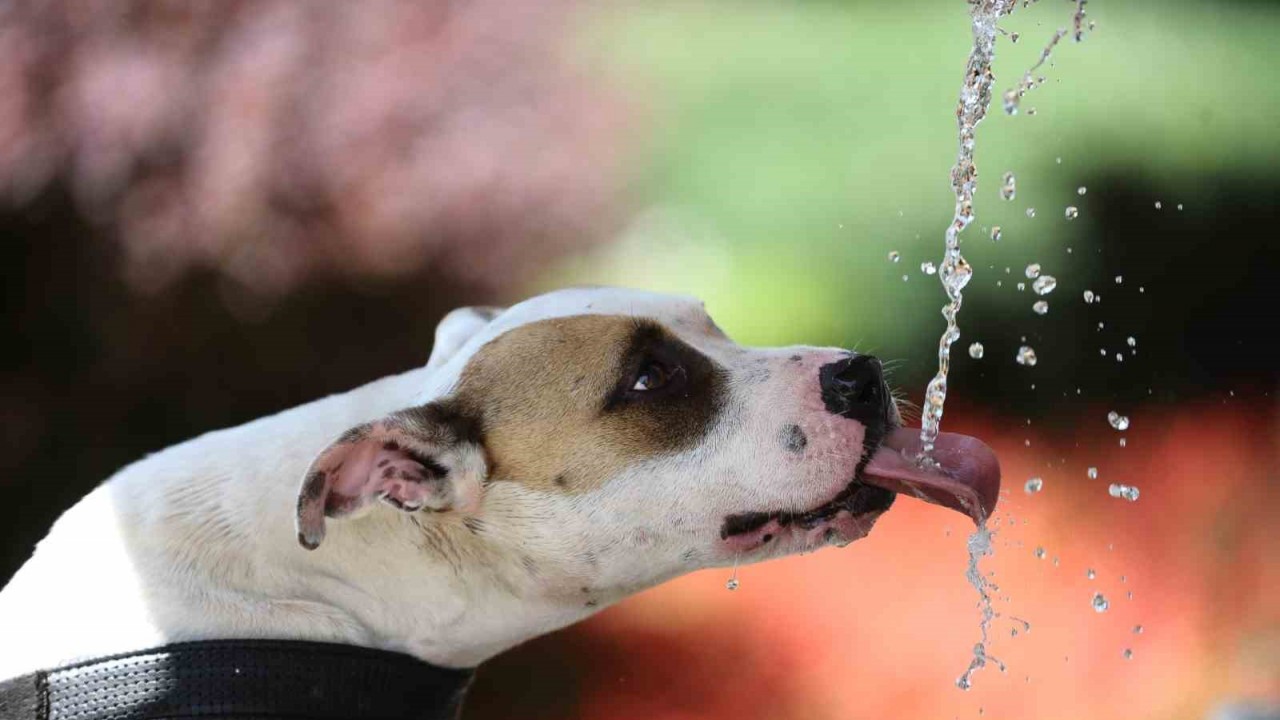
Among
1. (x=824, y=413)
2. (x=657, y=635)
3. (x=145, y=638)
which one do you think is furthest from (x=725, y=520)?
(x=657, y=635)

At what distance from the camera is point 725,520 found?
2.25 meters

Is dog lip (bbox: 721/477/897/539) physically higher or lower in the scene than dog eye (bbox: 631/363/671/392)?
lower

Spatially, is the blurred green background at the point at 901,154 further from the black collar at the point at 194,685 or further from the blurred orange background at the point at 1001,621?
the black collar at the point at 194,685

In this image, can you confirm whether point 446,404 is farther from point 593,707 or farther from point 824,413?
point 593,707

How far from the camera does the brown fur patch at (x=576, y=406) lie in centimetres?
227

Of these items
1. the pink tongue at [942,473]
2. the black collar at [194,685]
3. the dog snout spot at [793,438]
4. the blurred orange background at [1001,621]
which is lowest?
the blurred orange background at [1001,621]

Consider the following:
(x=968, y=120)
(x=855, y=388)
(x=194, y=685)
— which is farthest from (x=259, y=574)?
(x=968, y=120)

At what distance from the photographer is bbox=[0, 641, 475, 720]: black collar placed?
210 cm

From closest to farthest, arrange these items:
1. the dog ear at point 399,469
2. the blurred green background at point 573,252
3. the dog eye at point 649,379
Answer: the dog ear at point 399,469, the dog eye at point 649,379, the blurred green background at point 573,252

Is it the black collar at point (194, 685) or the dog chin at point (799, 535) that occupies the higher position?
the dog chin at point (799, 535)

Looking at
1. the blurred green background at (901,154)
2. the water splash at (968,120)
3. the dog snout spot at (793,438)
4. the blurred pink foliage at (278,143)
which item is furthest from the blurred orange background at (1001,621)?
the dog snout spot at (793,438)

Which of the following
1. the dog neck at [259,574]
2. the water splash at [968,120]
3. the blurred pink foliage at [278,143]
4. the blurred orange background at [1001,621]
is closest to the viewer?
the dog neck at [259,574]

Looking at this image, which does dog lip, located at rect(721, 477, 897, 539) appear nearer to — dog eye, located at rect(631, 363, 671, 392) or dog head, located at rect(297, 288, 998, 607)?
dog head, located at rect(297, 288, 998, 607)

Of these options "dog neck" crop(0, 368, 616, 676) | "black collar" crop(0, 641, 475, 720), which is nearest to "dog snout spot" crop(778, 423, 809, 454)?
"dog neck" crop(0, 368, 616, 676)
